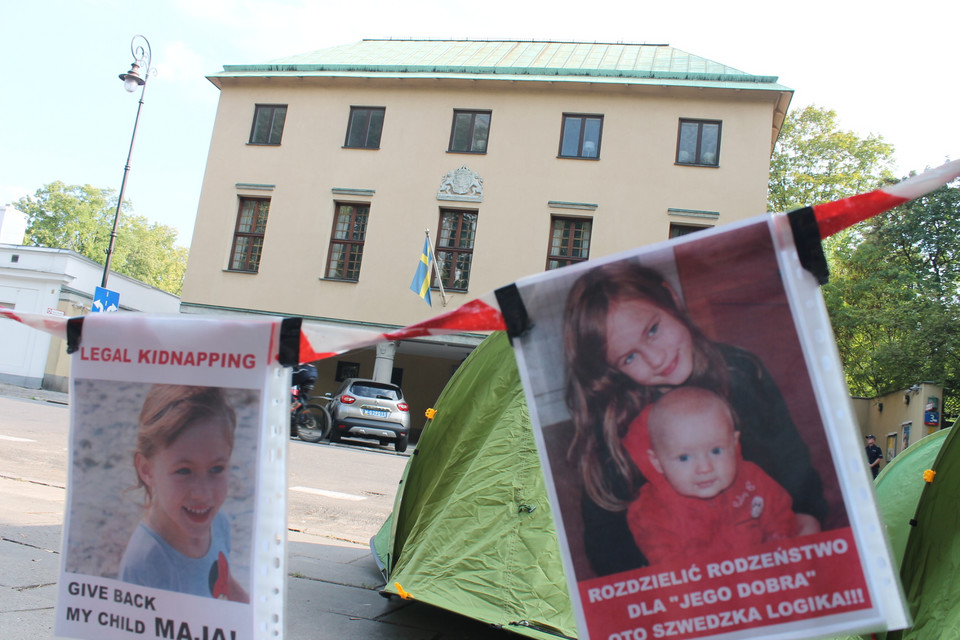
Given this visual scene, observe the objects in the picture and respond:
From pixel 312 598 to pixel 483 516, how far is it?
130 centimetres

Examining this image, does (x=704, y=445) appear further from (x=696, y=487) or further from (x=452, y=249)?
(x=452, y=249)

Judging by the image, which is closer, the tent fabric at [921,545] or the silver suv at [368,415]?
the tent fabric at [921,545]

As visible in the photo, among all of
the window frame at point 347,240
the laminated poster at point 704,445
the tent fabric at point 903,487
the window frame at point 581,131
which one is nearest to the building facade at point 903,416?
the tent fabric at point 903,487

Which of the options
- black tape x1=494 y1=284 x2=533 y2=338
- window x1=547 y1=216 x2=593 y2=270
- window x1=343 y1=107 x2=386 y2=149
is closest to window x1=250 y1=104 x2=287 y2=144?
window x1=343 y1=107 x2=386 y2=149

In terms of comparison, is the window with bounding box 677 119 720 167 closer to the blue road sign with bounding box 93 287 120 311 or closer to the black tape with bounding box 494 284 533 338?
the blue road sign with bounding box 93 287 120 311

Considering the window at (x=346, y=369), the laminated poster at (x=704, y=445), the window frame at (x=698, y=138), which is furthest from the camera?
the window at (x=346, y=369)

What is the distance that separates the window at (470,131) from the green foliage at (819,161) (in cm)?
1453

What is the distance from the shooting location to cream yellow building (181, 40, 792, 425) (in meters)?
19.3

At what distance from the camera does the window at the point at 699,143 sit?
1919 centimetres

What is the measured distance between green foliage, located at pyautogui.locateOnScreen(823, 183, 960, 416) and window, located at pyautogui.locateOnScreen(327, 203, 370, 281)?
50.5 feet

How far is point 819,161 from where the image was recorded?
100 feet

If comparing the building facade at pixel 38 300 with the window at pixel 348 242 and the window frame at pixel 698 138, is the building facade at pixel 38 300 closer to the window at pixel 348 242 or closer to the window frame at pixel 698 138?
the window at pixel 348 242

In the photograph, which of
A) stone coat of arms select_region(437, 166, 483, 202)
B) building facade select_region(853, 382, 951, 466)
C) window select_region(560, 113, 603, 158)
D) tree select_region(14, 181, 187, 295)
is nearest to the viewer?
building facade select_region(853, 382, 951, 466)

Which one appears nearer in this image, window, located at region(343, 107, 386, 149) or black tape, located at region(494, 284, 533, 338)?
black tape, located at region(494, 284, 533, 338)
